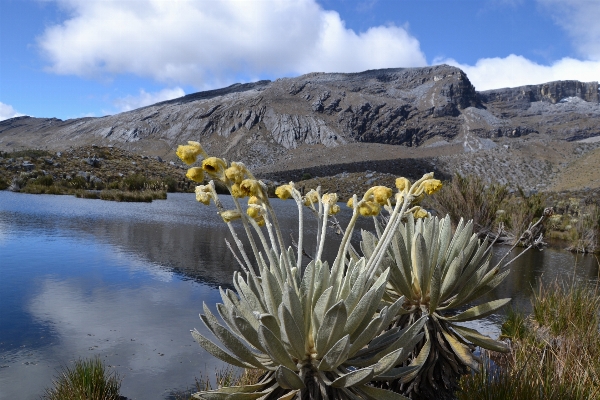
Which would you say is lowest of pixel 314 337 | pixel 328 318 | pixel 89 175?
pixel 314 337

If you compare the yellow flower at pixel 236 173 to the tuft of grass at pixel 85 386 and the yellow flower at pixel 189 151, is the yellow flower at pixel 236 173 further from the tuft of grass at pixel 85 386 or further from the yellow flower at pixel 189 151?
the tuft of grass at pixel 85 386

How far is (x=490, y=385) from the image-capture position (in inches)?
81.7

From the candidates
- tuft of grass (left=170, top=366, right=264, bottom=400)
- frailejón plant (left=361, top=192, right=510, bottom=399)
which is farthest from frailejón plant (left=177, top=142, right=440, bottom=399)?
tuft of grass (left=170, top=366, right=264, bottom=400)

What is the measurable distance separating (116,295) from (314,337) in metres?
3.76

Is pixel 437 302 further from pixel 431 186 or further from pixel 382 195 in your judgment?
pixel 382 195

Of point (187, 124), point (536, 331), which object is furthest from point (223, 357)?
point (187, 124)

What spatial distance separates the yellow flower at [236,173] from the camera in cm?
150

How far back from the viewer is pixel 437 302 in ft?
7.01

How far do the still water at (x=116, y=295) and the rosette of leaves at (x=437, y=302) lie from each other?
4.97ft

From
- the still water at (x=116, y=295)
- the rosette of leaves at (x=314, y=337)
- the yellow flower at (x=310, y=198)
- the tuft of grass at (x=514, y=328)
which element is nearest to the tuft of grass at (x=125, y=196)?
the still water at (x=116, y=295)

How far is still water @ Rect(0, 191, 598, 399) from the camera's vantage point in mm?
2955

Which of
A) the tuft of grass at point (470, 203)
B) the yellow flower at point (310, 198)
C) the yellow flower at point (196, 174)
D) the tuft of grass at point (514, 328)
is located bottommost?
the tuft of grass at point (514, 328)

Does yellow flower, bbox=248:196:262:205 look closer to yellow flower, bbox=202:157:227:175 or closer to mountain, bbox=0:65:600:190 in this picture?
yellow flower, bbox=202:157:227:175

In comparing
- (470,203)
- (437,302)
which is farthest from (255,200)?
(470,203)
